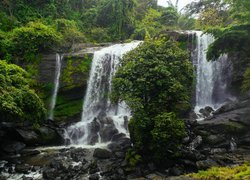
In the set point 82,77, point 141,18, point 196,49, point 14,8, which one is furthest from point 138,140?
point 141,18

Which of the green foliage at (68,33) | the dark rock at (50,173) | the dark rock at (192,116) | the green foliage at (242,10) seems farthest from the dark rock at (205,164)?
the green foliage at (68,33)

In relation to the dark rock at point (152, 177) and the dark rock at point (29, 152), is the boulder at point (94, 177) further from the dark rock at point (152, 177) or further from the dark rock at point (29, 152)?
the dark rock at point (29, 152)

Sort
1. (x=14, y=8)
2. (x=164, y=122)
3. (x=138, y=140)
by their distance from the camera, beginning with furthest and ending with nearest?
(x=14, y=8) < (x=138, y=140) < (x=164, y=122)

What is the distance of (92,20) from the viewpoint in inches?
1635

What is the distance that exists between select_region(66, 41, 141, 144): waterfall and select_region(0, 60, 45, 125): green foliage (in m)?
6.06

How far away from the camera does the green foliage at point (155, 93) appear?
14.6 metres

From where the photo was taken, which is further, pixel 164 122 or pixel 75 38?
pixel 75 38

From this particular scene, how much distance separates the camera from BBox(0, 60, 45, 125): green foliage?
14.8 m

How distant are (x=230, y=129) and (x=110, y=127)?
948 centimetres

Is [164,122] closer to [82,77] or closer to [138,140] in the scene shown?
[138,140]

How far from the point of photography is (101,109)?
87.1ft

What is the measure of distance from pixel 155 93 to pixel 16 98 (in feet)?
24.1

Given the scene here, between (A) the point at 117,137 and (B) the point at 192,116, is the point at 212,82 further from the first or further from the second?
(A) the point at 117,137

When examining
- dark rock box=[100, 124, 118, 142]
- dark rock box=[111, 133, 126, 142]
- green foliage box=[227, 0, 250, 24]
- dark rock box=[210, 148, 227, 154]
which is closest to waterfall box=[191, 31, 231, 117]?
dark rock box=[111, 133, 126, 142]
